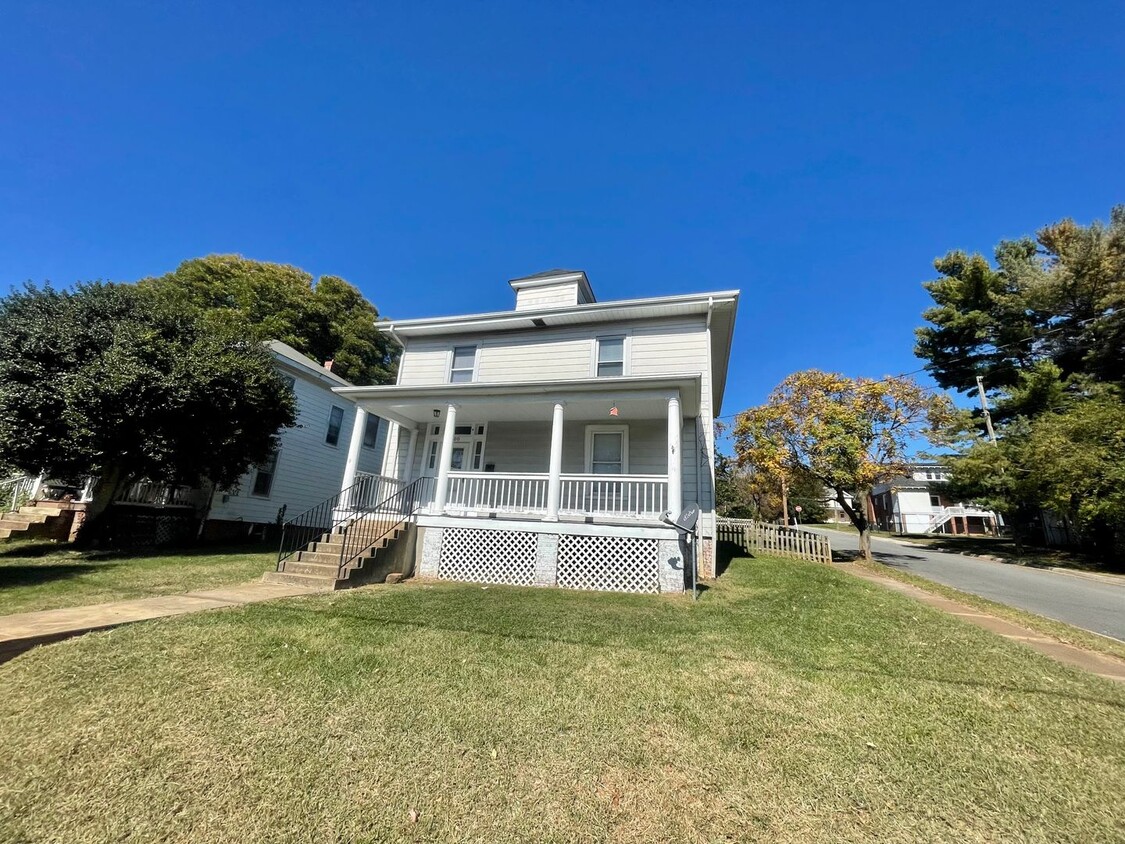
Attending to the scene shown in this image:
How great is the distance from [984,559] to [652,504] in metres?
18.2

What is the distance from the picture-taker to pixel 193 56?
11.2 metres

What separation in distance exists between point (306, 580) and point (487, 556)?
337 centimetres

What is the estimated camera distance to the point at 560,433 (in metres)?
9.45

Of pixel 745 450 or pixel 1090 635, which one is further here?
pixel 745 450

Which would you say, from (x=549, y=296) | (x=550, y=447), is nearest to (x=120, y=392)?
(x=550, y=447)

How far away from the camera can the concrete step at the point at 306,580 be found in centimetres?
782

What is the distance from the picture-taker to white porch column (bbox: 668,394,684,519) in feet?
28.2

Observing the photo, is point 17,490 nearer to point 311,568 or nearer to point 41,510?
point 41,510

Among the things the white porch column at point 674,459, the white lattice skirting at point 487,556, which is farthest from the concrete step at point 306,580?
the white porch column at point 674,459

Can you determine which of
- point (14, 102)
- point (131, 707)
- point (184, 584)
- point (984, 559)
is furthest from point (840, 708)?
point (984, 559)

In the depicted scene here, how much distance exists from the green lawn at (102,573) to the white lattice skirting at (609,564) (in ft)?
20.7

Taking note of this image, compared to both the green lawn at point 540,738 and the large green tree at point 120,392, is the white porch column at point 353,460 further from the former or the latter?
the green lawn at point 540,738

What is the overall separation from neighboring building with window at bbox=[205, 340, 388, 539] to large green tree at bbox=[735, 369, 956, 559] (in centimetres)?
1366

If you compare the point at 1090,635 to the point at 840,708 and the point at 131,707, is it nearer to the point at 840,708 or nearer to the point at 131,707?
the point at 840,708
